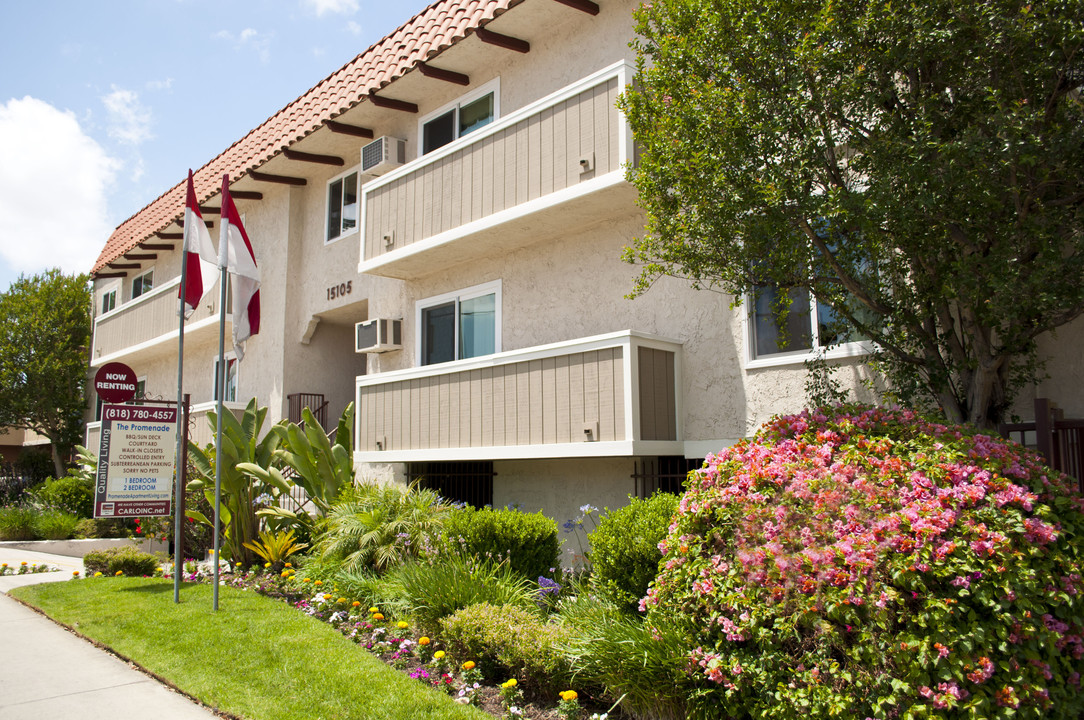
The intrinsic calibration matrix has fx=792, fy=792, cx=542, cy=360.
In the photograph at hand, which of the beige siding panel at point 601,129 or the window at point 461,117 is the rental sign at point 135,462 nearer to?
the window at point 461,117

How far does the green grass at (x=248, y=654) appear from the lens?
5727 mm

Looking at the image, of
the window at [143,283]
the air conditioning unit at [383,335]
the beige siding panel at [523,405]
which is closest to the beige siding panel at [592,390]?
the beige siding panel at [523,405]

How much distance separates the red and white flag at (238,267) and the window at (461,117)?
5072 mm

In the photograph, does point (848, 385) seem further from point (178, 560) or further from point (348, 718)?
point (178, 560)

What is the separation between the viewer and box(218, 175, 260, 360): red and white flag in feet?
31.1

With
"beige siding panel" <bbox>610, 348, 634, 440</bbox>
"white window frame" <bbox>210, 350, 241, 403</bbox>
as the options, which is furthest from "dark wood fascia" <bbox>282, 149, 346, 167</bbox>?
"beige siding panel" <bbox>610, 348, 634, 440</bbox>

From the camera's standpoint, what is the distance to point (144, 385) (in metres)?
24.4

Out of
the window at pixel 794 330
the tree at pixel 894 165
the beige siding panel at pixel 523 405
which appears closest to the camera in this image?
the tree at pixel 894 165

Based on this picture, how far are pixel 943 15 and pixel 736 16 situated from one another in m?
1.53

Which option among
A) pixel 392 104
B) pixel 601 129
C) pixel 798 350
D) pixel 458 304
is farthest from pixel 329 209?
pixel 798 350

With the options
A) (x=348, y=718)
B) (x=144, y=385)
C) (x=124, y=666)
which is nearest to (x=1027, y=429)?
(x=348, y=718)

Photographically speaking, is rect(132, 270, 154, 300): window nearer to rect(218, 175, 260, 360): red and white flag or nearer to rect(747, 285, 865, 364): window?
rect(218, 175, 260, 360): red and white flag

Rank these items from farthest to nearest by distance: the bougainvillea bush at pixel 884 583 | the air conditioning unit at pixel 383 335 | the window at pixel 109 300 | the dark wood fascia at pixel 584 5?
the window at pixel 109 300 → the air conditioning unit at pixel 383 335 → the dark wood fascia at pixel 584 5 → the bougainvillea bush at pixel 884 583

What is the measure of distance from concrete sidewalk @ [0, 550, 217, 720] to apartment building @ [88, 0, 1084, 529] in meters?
4.89
